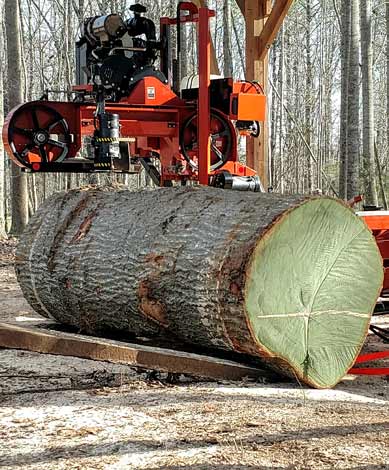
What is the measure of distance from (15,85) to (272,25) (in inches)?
253

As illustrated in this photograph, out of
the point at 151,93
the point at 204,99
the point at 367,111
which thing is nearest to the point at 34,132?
the point at 151,93

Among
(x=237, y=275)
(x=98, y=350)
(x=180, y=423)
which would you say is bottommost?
(x=180, y=423)

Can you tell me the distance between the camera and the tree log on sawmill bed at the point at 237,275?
4164mm

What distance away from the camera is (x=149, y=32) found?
7.66 m

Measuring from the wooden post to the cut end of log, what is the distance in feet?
15.0

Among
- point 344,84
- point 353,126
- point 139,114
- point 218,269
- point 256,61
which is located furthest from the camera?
point 344,84

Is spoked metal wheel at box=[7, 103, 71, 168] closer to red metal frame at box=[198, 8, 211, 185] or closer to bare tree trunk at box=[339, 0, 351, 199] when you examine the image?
red metal frame at box=[198, 8, 211, 185]

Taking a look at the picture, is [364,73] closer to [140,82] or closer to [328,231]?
[140,82]

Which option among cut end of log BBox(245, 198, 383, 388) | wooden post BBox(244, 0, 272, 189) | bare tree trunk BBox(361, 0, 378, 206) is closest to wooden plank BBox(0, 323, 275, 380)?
cut end of log BBox(245, 198, 383, 388)

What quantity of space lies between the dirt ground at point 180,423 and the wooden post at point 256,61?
472 cm

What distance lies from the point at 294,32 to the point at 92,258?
30708 millimetres

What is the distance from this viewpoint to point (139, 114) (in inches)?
288

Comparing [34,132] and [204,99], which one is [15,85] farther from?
[204,99]

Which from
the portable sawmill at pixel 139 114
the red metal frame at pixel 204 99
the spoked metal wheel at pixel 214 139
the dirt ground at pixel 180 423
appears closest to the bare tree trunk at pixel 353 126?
the portable sawmill at pixel 139 114
